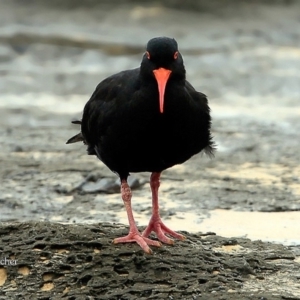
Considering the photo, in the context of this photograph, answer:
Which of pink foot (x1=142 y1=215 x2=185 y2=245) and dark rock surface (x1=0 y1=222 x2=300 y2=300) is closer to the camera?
dark rock surface (x1=0 y1=222 x2=300 y2=300)

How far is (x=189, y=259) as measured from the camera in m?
5.81

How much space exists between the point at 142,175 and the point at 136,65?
8.47m

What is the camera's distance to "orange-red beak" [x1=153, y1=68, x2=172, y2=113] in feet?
19.0

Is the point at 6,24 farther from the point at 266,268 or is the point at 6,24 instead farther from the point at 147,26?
the point at 266,268

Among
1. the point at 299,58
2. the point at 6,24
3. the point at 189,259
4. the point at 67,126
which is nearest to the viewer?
the point at 189,259

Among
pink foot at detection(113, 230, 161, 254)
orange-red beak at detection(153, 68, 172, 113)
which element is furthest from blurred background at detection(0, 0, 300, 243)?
orange-red beak at detection(153, 68, 172, 113)

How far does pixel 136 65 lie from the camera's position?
17500 mm

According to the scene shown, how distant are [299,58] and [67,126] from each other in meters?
6.82

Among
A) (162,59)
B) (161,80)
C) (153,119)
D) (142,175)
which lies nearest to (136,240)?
(153,119)

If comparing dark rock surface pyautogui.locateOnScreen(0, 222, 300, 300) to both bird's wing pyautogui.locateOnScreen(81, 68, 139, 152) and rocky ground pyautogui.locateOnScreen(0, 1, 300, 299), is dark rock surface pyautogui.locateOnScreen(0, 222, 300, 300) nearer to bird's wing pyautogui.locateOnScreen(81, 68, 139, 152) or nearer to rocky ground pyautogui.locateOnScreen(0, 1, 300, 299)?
rocky ground pyautogui.locateOnScreen(0, 1, 300, 299)

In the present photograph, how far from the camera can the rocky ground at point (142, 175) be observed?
5.66 metres

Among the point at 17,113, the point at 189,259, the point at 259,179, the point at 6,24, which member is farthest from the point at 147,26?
the point at 189,259

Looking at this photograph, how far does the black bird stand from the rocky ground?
0.48 metres

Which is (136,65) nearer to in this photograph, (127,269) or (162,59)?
(162,59)
